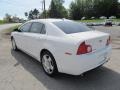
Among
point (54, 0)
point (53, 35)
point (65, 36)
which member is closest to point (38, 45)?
point (53, 35)

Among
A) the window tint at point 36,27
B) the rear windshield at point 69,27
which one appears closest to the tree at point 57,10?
the window tint at point 36,27

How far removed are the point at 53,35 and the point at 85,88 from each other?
158cm

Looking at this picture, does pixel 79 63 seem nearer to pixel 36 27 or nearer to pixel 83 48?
pixel 83 48

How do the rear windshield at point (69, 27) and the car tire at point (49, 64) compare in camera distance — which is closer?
the car tire at point (49, 64)

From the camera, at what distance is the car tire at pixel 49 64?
4.62 metres

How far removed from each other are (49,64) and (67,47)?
3.19 ft

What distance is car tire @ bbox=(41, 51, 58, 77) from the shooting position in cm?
462

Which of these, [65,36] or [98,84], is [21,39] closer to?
[65,36]

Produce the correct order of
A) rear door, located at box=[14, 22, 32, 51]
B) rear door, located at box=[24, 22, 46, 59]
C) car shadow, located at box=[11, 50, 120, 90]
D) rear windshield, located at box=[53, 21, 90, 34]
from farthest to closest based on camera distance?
rear door, located at box=[14, 22, 32, 51] < rear door, located at box=[24, 22, 46, 59] < rear windshield, located at box=[53, 21, 90, 34] < car shadow, located at box=[11, 50, 120, 90]

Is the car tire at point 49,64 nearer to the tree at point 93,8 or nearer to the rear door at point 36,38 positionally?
the rear door at point 36,38

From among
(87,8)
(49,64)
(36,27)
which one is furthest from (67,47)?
(87,8)

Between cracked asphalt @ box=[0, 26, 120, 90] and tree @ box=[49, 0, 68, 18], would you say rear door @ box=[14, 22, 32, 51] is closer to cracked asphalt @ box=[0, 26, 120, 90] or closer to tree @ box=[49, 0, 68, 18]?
cracked asphalt @ box=[0, 26, 120, 90]

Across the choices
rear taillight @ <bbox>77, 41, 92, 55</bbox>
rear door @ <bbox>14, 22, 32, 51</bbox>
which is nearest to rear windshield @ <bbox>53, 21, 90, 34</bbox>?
rear taillight @ <bbox>77, 41, 92, 55</bbox>

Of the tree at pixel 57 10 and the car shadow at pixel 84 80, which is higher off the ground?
the tree at pixel 57 10
